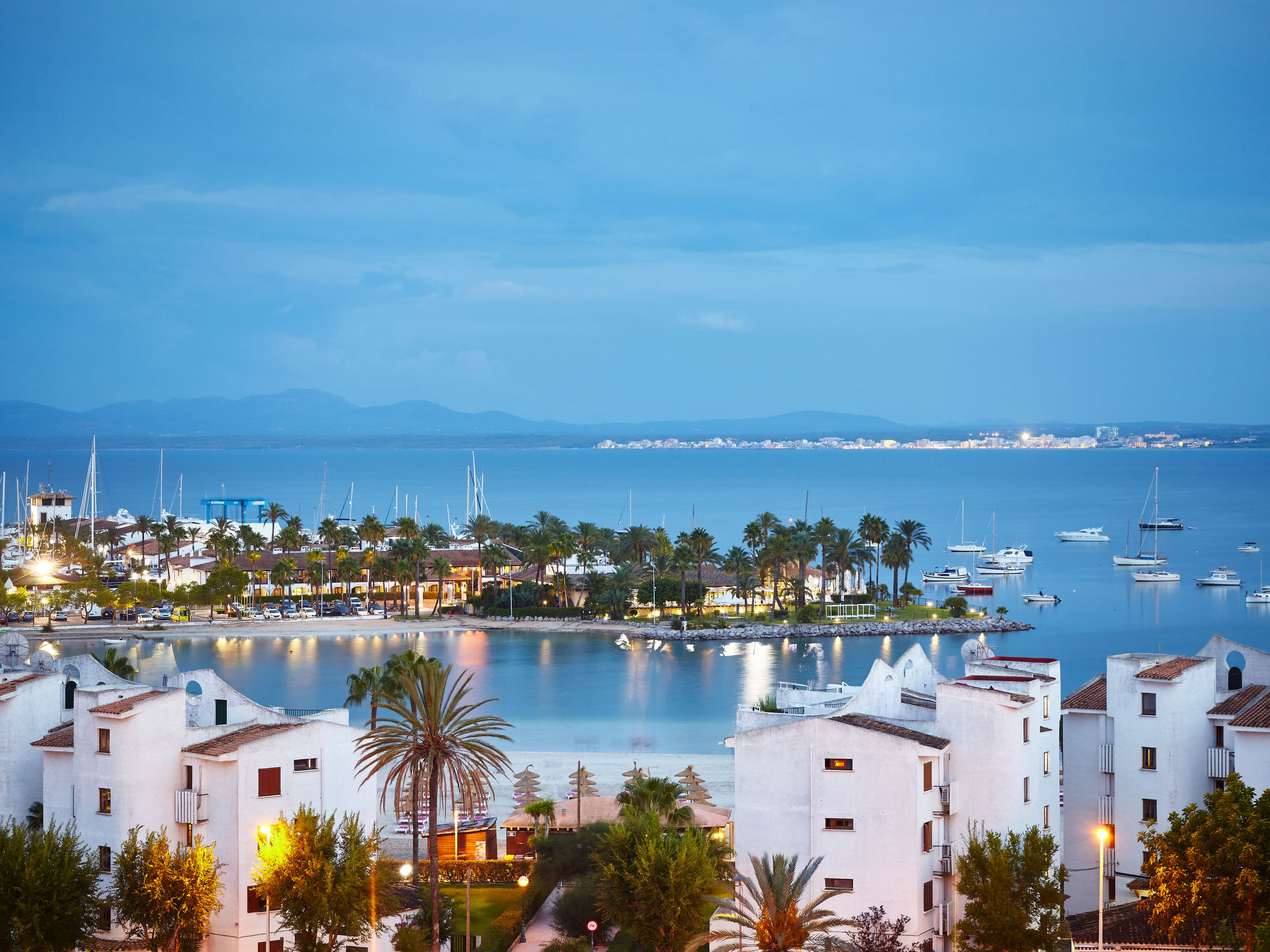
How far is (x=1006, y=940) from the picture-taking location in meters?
26.9

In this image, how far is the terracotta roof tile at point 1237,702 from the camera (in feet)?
109

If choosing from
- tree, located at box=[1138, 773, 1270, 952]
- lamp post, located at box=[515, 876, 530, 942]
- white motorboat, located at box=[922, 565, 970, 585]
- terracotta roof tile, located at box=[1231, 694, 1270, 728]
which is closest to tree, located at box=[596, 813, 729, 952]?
lamp post, located at box=[515, 876, 530, 942]

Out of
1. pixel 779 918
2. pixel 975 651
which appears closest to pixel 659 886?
pixel 779 918

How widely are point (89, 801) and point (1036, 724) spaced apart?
21062mm

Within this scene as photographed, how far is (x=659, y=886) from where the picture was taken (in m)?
28.8

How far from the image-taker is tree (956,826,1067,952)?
2694 centimetres

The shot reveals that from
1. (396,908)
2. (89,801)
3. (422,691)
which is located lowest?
(396,908)

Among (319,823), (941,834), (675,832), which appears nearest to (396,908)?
(319,823)

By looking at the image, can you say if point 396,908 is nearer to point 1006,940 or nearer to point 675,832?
point 675,832

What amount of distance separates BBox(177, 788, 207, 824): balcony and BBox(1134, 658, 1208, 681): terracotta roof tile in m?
21.6

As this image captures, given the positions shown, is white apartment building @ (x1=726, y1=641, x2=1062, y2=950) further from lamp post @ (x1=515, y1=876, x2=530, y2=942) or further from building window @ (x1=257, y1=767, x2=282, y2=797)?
building window @ (x1=257, y1=767, x2=282, y2=797)

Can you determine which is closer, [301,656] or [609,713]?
[609,713]

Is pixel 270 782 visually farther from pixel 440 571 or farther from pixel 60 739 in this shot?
pixel 440 571

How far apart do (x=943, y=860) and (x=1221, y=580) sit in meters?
117
